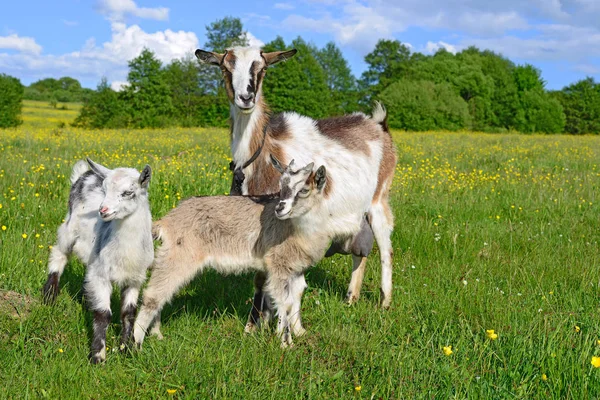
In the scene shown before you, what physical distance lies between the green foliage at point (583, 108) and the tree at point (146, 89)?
44043 mm

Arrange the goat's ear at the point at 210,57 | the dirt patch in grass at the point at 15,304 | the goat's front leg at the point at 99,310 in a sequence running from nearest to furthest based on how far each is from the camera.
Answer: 1. the goat's front leg at the point at 99,310
2. the dirt patch in grass at the point at 15,304
3. the goat's ear at the point at 210,57

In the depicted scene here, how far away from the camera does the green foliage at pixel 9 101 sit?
41828mm

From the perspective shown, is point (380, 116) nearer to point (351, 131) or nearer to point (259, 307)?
point (351, 131)

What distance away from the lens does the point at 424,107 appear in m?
45.2

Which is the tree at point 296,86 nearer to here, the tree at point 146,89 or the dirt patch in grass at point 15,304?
the tree at point 146,89

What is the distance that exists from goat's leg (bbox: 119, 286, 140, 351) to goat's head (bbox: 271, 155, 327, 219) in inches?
48.8

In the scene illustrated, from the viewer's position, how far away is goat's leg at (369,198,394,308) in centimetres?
511

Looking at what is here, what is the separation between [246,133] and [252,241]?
103cm

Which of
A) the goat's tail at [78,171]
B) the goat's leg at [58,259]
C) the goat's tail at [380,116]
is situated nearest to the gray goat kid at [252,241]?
the goat's leg at [58,259]

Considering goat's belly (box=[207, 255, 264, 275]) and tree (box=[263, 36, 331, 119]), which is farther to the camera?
tree (box=[263, 36, 331, 119])

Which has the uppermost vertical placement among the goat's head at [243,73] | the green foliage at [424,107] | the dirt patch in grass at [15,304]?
the green foliage at [424,107]

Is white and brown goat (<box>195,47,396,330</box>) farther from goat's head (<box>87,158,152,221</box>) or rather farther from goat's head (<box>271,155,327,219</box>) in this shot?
goat's head (<box>87,158,152,221</box>)

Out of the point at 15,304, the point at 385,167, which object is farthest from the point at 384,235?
the point at 15,304

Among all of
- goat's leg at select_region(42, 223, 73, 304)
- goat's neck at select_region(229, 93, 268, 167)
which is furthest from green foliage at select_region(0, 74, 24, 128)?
goat's neck at select_region(229, 93, 268, 167)
